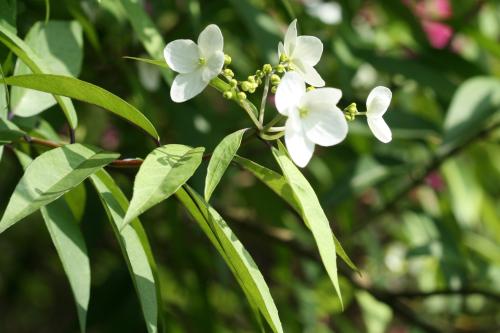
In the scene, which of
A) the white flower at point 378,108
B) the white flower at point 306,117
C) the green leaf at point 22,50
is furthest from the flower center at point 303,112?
the green leaf at point 22,50

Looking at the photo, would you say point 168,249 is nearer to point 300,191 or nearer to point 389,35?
point 389,35

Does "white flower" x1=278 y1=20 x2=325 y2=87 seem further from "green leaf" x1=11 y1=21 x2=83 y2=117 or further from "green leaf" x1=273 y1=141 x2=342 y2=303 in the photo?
"green leaf" x1=11 y1=21 x2=83 y2=117

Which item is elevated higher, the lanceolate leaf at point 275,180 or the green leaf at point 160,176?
the green leaf at point 160,176

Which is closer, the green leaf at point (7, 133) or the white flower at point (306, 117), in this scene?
the white flower at point (306, 117)

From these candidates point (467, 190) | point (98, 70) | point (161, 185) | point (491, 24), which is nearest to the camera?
point (161, 185)

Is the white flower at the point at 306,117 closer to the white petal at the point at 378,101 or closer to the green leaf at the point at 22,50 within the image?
the white petal at the point at 378,101

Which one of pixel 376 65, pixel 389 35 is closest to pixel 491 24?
pixel 389 35

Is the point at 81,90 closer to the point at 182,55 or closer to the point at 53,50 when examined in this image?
the point at 182,55
